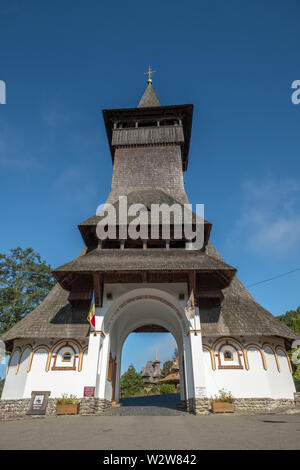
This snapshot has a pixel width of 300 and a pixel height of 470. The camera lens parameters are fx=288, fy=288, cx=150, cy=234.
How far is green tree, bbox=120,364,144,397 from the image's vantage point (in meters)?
39.2

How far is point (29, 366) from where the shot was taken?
13.1m

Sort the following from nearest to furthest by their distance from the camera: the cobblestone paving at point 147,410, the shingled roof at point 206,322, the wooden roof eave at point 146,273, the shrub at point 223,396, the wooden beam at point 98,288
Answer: the cobblestone paving at point 147,410, the shrub at point 223,396, the wooden roof eave at point 146,273, the wooden beam at point 98,288, the shingled roof at point 206,322

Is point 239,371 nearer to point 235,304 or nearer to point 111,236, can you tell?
point 235,304

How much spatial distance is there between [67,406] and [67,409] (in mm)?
106

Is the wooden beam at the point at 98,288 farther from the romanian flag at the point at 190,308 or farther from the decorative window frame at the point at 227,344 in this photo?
the decorative window frame at the point at 227,344

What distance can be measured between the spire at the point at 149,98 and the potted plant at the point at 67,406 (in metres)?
22.6

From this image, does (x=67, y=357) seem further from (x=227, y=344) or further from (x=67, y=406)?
(x=227, y=344)

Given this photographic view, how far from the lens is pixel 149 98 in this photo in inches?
1085

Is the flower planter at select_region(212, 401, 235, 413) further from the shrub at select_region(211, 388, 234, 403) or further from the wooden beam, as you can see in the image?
the wooden beam

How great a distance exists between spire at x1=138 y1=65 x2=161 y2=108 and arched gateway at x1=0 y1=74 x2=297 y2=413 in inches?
595

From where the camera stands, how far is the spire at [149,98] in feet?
87.0

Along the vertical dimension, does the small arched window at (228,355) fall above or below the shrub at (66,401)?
above

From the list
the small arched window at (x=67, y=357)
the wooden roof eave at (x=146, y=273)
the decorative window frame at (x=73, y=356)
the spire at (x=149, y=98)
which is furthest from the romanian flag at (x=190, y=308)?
the spire at (x=149, y=98)
